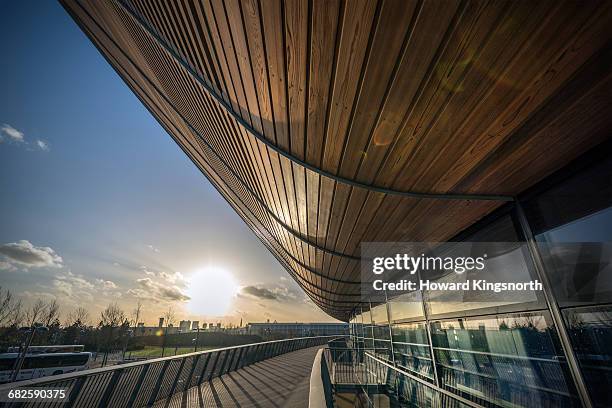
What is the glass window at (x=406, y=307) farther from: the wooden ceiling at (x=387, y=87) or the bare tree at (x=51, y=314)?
the bare tree at (x=51, y=314)

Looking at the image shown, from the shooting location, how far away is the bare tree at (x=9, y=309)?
40250 mm

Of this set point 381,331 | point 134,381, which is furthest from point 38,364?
point 381,331

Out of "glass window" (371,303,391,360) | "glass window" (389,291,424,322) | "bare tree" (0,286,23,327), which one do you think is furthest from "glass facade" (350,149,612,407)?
"bare tree" (0,286,23,327)

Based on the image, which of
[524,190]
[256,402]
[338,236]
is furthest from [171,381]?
[524,190]

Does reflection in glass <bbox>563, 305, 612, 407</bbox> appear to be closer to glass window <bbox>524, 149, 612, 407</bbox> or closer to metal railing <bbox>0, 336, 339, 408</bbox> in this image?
glass window <bbox>524, 149, 612, 407</bbox>

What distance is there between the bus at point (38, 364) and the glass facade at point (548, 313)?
31.7 meters

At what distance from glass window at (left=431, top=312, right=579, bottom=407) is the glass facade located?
0.01m

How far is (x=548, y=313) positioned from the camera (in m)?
3.01

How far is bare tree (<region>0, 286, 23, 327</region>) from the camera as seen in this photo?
40.2m

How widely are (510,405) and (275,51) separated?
5.50 meters

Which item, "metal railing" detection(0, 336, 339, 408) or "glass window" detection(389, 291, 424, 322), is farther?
"glass window" detection(389, 291, 424, 322)

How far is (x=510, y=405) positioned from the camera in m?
3.86

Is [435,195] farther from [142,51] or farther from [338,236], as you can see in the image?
[142,51]

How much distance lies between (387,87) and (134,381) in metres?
5.61
